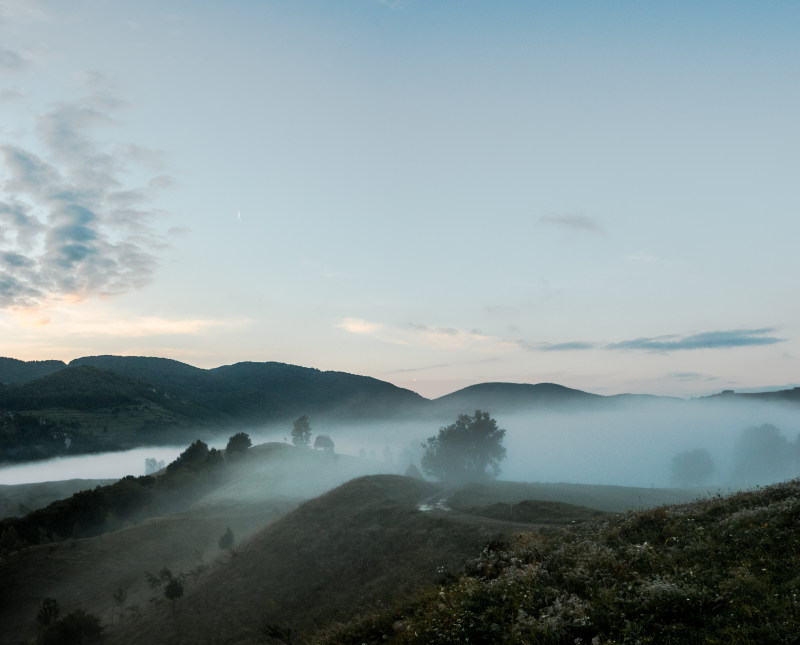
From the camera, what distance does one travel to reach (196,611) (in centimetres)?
4269

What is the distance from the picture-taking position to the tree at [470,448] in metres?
124

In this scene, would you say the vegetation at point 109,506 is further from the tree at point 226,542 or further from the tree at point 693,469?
the tree at point 693,469

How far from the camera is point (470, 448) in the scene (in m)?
124

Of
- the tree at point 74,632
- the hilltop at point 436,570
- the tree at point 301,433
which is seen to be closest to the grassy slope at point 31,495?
the hilltop at point 436,570

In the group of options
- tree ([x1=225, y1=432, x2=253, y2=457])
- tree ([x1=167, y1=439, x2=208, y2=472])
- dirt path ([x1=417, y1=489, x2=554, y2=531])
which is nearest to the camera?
dirt path ([x1=417, y1=489, x2=554, y2=531])

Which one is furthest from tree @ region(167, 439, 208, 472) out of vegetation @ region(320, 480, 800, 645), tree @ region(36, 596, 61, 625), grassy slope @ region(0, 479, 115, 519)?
vegetation @ region(320, 480, 800, 645)

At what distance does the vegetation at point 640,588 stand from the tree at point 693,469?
501ft

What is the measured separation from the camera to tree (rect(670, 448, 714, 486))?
147250 millimetres

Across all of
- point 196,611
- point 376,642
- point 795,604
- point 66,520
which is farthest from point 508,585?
point 66,520

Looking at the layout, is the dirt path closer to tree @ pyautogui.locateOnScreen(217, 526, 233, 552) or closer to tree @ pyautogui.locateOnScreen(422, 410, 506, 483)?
tree @ pyautogui.locateOnScreen(217, 526, 233, 552)

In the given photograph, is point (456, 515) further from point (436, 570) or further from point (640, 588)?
point (640, 588)

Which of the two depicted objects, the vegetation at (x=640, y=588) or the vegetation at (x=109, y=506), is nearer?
the vegetation at (x=640, y=588)

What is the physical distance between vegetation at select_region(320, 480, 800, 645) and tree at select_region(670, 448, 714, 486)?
153m

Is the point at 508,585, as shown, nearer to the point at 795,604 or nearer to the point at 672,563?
the point at 672,563
